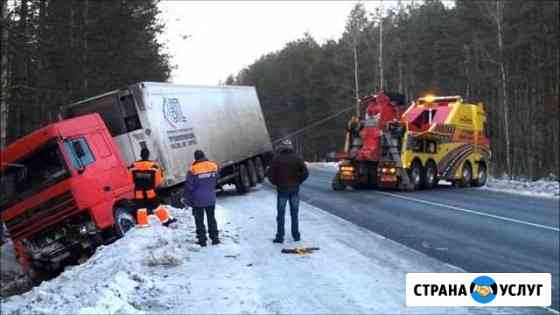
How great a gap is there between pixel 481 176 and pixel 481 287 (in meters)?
25.3

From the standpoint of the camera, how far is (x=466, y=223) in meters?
15.6

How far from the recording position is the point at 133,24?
28750 millimetres

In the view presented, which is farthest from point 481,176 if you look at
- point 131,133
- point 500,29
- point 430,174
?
point 131,133

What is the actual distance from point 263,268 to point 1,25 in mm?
10215

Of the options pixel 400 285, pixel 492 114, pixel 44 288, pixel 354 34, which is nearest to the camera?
pixel 400 285

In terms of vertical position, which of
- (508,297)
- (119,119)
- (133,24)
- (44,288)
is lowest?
(44,288)

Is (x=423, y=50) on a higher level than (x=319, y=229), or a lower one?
higher

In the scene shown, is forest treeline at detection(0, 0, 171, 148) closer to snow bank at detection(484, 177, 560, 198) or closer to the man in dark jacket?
the man in dark jacket

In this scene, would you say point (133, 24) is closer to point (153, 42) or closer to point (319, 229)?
point (153, 42)

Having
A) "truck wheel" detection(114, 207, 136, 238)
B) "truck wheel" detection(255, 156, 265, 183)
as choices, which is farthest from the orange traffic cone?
"truck wheel" detection(255, 156, 265, 183)

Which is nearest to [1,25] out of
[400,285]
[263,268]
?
[263,268]

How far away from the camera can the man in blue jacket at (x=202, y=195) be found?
11.6 metres

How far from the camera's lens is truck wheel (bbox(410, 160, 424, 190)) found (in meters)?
24.1

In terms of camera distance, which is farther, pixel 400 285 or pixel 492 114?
pixel 492 114
